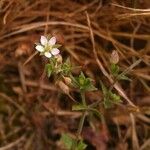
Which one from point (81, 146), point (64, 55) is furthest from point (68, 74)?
point (64, 55)

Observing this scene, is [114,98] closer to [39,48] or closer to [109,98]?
[109,98]

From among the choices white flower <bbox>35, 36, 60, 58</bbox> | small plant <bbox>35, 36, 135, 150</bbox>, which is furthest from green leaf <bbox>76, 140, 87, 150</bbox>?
white flower <bbox>35, 36, 60, 58</bbox>

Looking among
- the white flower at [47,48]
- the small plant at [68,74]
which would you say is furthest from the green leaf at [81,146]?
the white flower at [47,48]

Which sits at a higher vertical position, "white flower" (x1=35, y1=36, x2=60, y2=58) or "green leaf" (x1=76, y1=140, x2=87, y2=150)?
"white flower" (x1=35, y1=36, x2=60, y2=58)

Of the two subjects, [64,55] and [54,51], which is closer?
[54,51]

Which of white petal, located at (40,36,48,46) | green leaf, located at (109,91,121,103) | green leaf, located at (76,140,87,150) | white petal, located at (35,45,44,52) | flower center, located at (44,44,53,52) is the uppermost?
white petal, located at (40,36,48,46)

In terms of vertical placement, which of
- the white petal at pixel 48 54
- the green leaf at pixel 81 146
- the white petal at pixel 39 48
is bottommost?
the green leaf at pixel 81 146

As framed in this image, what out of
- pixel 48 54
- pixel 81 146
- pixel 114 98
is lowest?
pixel 81 146

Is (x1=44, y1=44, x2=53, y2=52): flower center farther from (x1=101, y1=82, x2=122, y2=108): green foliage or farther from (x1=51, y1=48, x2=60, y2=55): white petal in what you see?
(x1=101, y1=82, x2=122, y2=108): green foliage

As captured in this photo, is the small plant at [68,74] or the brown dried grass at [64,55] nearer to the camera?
the small plant at [68,74]

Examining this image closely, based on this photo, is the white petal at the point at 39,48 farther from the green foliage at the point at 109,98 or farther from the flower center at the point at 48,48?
the green foliage at the point at 109,98

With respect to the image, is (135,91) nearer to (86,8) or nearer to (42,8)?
(86,8)
